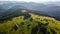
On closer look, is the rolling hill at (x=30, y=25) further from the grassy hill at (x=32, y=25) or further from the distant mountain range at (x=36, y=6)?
the distant mountain range at (x=36, y=6)

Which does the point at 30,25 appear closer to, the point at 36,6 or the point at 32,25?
the point at 32,25

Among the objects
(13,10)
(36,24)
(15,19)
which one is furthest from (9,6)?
(36,24)

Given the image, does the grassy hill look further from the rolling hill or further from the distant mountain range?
the distant mountain range

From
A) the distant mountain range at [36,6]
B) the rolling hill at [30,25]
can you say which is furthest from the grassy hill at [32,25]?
the distant mountain range at [36,6]

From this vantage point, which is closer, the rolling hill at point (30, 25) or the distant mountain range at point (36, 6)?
the rolling hill at point (30, 25)

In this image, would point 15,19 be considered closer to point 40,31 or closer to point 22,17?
point 22,17

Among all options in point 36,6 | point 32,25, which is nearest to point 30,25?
point 32,25
